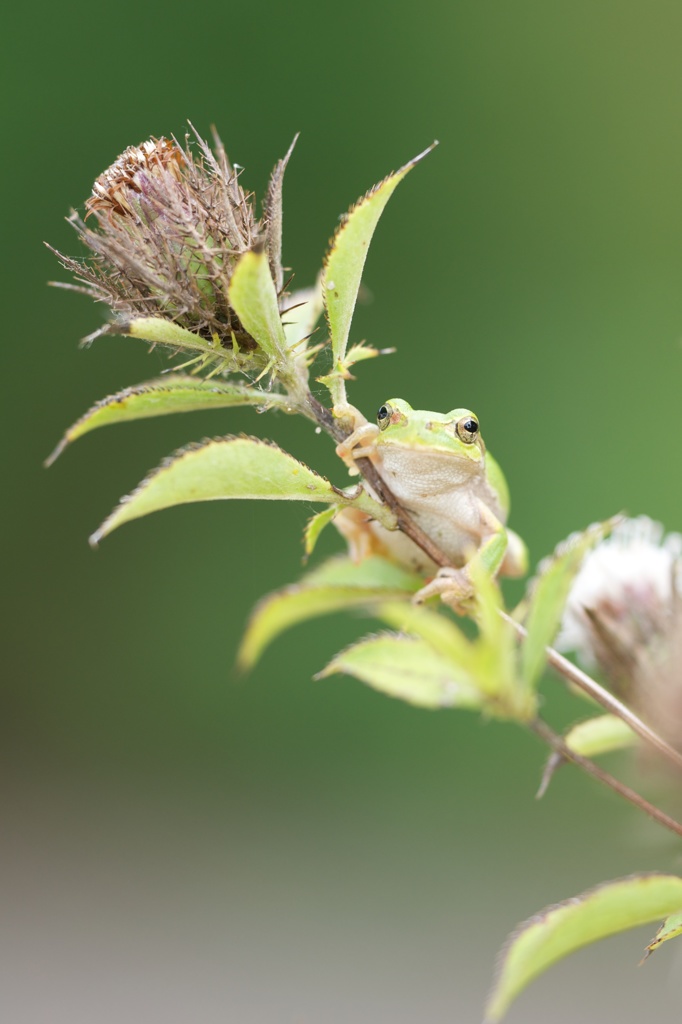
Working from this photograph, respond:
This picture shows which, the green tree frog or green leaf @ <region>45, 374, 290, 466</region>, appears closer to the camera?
green leaf @ <region>45, 374, 290, 466</region>

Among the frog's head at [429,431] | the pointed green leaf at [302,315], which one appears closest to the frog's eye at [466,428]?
the frog's head at [429,431]

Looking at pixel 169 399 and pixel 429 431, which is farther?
pixel 429 431

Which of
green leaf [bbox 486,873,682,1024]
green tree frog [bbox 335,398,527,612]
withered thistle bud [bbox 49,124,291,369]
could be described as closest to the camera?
green leaf [bbox 486,873,682,1024]

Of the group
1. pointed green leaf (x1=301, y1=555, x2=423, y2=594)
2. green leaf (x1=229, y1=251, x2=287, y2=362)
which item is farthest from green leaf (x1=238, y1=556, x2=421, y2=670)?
green leaf (x1=229, y1=251, x2=287, y2=362)

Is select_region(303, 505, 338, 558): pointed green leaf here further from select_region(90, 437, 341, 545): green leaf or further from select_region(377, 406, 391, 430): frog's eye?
select_region(377, 406, 391, 430): frog's eye

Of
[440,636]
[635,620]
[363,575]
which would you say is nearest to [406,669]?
[440,636]

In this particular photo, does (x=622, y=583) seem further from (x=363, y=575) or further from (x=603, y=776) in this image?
(x=603, y=776)

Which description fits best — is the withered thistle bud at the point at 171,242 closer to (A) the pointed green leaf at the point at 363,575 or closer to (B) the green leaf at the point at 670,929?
(A) the pointed green leaf at the point at 363,575
